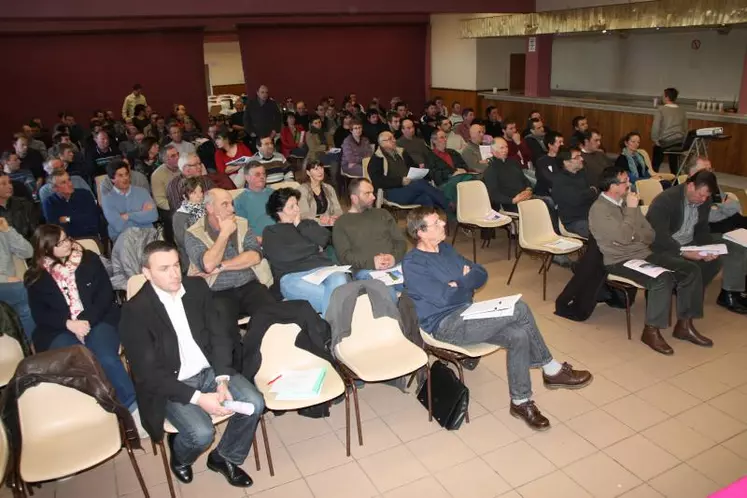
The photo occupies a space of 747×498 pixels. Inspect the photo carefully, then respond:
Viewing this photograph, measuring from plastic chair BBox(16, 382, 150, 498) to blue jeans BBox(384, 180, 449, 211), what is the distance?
14.1 feet

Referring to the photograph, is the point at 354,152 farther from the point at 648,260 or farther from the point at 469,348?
the point at 469,348

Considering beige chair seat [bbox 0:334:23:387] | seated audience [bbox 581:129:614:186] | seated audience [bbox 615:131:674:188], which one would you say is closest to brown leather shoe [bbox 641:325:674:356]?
seated audience [bbox 581:129:614:186]

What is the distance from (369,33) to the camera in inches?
598

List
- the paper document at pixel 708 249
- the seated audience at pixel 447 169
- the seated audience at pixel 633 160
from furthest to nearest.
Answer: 1. the seated audience at pixel 447 169
2. the seated audience at pixel 633 160
3. the paper document at pixel 708 249

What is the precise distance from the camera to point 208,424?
9.43 feet

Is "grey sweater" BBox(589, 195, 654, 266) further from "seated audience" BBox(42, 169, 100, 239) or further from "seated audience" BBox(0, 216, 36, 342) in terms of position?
"seated audience" BBox(42, 169, 100, 239)

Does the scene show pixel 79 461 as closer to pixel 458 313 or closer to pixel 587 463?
pixel 458 313

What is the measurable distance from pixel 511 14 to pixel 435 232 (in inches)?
387

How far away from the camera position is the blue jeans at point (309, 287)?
3.88m

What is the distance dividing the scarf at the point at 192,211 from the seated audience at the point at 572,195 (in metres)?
3.27

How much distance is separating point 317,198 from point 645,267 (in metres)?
2.84

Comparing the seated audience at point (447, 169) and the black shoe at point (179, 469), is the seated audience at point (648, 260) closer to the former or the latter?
the seated audience at point (447, 169)

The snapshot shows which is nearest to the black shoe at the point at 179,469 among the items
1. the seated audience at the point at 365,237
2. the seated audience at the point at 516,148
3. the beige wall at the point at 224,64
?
the seated audience at the point at 365,237

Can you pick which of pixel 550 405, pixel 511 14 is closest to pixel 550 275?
pixel 550 405
